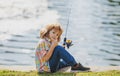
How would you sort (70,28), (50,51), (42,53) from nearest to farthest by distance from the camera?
1. (50,51)
2. (42,53)
3. (70,28)

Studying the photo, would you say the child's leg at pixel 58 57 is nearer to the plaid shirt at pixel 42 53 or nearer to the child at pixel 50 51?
the child at pixel 50 51

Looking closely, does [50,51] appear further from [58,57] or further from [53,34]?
[53,34]

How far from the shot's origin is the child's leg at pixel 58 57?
8977 mm

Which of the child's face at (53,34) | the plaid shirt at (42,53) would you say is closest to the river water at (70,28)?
the child's face at (53,34)

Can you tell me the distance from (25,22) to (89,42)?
4575mm

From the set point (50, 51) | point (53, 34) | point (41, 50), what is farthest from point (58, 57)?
point (53, 34)

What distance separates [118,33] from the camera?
17109 mm

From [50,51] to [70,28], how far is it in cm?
942

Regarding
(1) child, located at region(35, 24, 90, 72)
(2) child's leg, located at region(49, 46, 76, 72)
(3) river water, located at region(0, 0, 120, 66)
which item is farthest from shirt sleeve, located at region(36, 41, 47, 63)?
(3) river water, located at region(0, 0, 120, 66)

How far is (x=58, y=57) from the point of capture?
9.09m

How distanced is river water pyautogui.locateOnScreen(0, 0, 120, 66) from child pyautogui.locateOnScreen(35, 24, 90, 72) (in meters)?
2.49

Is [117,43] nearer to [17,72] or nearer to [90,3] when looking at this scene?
[17,72]

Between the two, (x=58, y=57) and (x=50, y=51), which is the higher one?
(x=50, y=51)

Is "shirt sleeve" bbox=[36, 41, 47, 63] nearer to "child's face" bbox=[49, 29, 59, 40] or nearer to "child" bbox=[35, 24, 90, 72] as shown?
"child" bbox=[35, 24, 90, 72]
